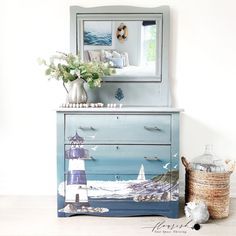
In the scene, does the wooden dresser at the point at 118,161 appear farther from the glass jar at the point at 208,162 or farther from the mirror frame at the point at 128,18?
the mirror frame at the point at 128,18

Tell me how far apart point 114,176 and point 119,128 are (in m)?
0.35

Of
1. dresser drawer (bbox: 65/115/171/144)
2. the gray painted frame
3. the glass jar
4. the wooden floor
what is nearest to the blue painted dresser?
dresser drawer (bbox: 65/115/171/144)

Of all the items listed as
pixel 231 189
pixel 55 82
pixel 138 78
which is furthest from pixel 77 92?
pixel 231 189

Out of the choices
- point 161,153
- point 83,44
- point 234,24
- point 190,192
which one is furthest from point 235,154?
point 83,44

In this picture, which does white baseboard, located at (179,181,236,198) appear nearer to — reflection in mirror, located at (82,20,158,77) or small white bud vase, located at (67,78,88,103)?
reflection in mirror, located at (82,20,158,77)

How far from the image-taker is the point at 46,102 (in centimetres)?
295

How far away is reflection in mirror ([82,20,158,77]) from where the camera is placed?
9.24 feet

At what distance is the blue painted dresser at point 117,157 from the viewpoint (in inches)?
96.4

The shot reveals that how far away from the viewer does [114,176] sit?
2473mm

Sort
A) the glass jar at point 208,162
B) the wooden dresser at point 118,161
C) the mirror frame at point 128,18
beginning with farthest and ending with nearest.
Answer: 1. the mirror frame at point 128,18
2. the glass jar at point 208,162
3. the wooden dresser at point 118,161

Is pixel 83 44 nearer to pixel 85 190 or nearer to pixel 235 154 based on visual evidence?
pixel 85 190

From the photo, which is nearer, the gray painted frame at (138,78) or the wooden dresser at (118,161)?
the wooden dresser at (118,161)

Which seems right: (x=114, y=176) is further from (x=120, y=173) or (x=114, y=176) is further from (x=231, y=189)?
(x=231, y=189)

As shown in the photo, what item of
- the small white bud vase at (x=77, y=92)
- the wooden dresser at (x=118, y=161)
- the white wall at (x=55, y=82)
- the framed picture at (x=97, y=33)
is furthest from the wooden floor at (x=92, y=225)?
the framed picture at (x=97, y=33)
